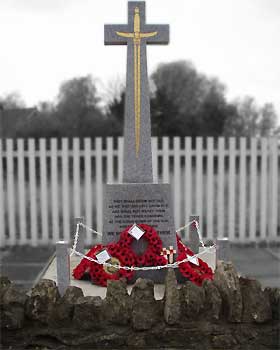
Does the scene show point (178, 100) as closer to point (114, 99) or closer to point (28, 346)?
point (114, 99)

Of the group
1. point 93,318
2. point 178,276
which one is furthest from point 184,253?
point 93,318

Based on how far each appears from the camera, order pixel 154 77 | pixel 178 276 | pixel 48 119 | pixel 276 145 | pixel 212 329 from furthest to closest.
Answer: pixel 154 77 → pixel 48 119 → pixel 276 145 → pixel 178 276 → pixel 212 329

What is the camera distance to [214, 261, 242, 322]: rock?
344 centimetres

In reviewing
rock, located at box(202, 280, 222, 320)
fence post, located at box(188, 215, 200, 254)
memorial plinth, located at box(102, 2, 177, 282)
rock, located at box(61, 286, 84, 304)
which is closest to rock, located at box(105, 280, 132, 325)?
rock, located at box(61, 286, 84, 304)

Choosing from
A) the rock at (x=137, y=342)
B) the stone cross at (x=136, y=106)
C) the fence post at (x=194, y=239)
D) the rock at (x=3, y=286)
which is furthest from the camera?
the fence post at (x=194, y=239)

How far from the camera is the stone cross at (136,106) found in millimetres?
5074

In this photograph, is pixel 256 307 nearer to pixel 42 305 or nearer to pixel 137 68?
pixel 42 305

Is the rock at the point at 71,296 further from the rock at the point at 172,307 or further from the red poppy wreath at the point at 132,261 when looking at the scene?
the red poppy wreath at the point at 132,261

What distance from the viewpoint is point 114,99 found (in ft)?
77.9

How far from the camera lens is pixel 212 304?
345cm

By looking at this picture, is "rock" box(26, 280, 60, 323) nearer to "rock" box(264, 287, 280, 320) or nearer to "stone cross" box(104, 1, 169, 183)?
"rock" box(264, 287, 280, 320)

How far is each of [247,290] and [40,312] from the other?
165 cm

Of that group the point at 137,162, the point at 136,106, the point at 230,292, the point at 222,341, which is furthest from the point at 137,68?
the point at 222,341

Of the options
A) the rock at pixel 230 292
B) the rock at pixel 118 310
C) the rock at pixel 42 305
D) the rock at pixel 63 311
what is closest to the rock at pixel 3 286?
the rock at pixel 42 305
